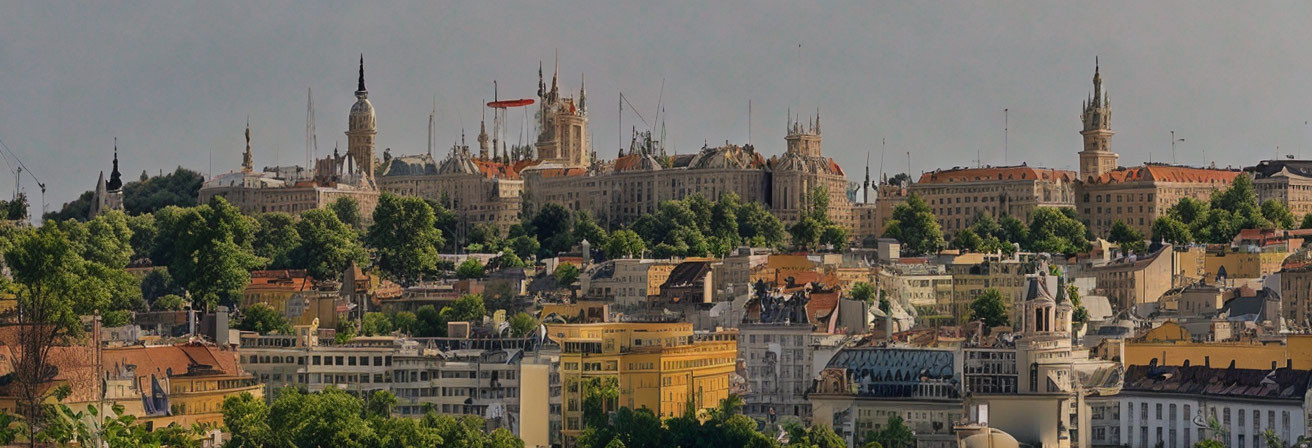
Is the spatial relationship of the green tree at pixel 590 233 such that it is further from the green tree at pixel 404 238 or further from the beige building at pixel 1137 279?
the beige building at pixel 1137 279

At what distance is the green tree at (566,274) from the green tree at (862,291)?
21.5 metres

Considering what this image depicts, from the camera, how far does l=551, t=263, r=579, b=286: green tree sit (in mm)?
160625

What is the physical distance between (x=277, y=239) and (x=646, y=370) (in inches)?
3098

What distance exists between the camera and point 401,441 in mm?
90812

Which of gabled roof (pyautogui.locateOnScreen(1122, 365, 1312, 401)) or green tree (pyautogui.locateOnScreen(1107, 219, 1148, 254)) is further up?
green tree (pyautogui.locateOnScreen(1107, 219, 1148, 254))

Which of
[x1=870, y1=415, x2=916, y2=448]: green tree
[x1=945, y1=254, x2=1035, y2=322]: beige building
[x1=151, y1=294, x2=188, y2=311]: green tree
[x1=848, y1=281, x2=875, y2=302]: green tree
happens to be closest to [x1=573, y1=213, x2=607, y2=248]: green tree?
[x1=151, y1=294, x2=188, y2=311]: green tree

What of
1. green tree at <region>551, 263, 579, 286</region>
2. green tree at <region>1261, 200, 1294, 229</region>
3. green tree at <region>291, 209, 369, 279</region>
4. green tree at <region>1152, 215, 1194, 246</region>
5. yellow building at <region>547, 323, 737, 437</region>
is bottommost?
yellow building at <region>547, 323, 737, 437</region>

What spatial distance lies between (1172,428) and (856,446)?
33.1 feet

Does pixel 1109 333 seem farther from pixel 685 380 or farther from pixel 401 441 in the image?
pixel 401 441

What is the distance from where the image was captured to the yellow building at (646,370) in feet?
359

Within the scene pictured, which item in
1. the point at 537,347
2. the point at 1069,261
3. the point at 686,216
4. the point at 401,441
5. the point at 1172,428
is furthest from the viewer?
the point at 686,216

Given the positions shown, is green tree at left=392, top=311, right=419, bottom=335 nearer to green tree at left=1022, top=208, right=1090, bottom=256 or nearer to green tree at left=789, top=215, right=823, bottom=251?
green tree at left=789, top=215, right=823, bottom=251

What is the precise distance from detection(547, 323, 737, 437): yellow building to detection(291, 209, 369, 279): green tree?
2081 inches

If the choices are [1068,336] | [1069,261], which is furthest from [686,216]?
[1068,336]
